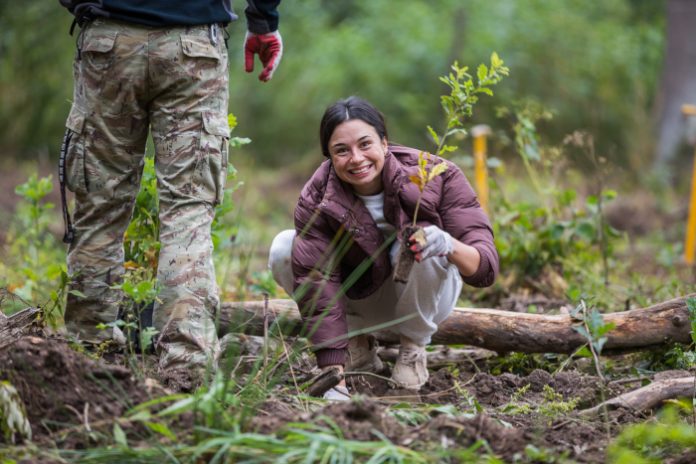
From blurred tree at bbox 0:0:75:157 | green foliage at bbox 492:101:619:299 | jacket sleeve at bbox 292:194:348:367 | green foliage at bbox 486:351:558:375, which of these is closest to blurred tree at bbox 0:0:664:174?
blurred tree at bbox 0:0:75:157

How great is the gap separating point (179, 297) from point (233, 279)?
2.52m

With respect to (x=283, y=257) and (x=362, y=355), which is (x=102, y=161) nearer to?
(x=283, y=257)

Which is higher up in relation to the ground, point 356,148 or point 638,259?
point 356,148

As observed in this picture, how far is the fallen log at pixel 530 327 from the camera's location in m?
3.60

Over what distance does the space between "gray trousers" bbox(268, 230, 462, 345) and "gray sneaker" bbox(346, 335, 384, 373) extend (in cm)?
6

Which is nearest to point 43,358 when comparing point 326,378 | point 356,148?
point 326,378

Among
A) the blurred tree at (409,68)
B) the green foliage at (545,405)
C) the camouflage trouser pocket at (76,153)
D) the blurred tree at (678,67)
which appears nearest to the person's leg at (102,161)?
the camouflage trouser pocket at (76,153)

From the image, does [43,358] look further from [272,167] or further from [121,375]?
[272,167]

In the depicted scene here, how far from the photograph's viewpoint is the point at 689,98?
39.3ft

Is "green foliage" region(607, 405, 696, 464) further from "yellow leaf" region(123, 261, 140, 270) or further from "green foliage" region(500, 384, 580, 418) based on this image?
"yellow leaf" region(123, 261, 140, 270)

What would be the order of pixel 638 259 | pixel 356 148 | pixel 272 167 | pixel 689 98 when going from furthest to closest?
pixel 272 167 < pixel 689 98 < pixel 638 259 < pixel 356 148

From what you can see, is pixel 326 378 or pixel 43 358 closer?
pixel 43 358

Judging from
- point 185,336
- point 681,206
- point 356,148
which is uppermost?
point 356,148

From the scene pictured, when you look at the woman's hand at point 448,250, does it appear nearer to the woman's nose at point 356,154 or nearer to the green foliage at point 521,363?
the woman's nose at point 356,154
